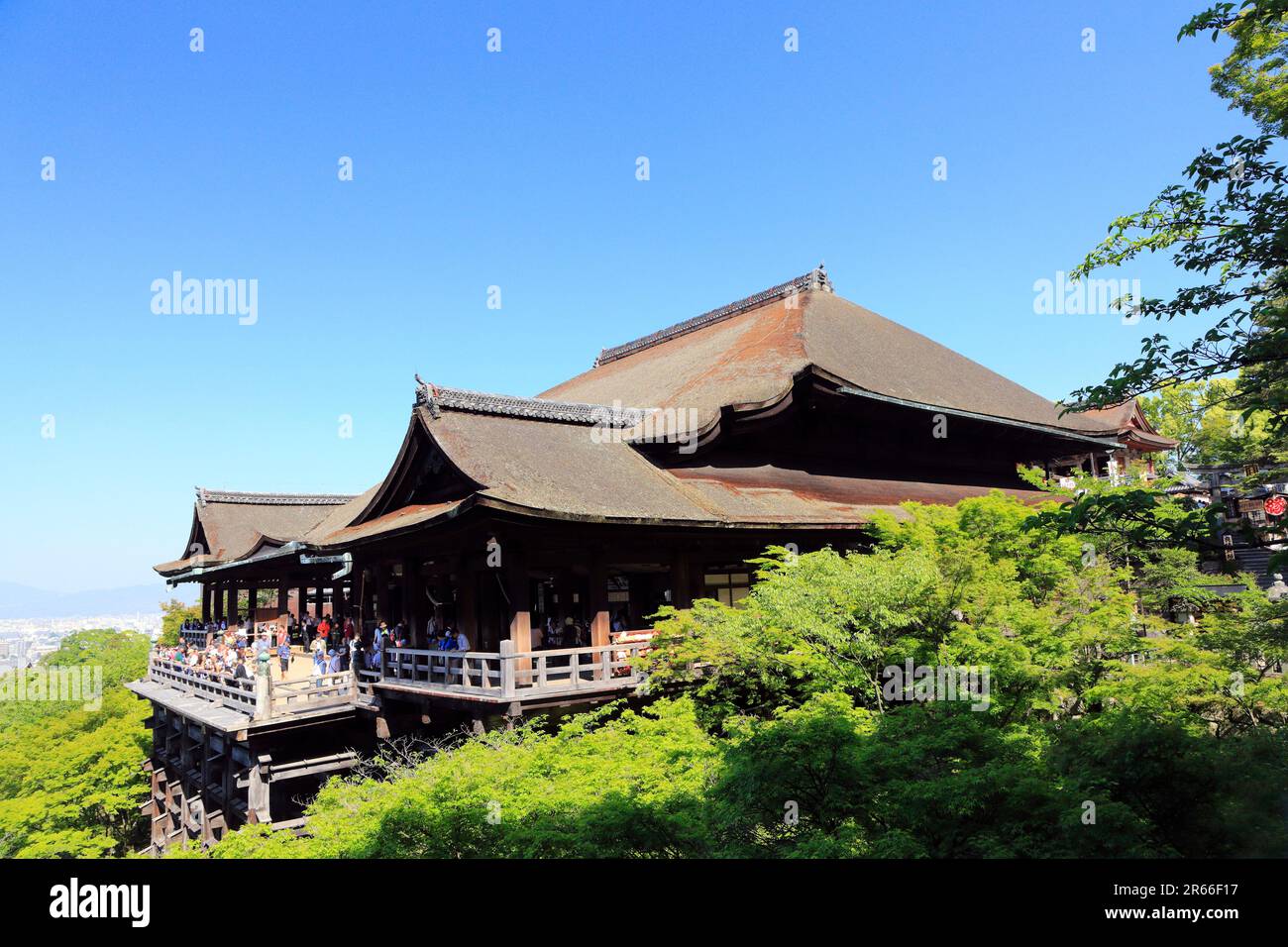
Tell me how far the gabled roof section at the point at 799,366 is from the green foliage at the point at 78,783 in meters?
20.7

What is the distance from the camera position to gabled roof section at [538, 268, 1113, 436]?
20928mm

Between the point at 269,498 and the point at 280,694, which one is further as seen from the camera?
the point at 269,498

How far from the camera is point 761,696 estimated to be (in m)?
13.1

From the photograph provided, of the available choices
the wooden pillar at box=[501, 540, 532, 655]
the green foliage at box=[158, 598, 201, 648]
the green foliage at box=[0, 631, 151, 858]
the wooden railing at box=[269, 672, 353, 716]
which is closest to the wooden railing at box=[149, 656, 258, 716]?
the wooden railing at box=[269, 672, 353, 716]

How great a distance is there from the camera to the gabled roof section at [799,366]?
20.9m

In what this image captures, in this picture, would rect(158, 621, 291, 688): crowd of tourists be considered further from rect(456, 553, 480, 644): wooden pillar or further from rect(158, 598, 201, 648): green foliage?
rect(158, 598, 201, 648): green foliage

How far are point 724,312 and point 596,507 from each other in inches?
742

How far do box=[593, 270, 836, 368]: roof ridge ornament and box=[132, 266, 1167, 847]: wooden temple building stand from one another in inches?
37.3

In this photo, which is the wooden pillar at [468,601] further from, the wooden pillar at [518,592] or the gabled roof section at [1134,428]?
the gabled roof section at [1134,428]

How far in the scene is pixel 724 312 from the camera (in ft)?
104

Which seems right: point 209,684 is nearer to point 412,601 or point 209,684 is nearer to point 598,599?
point 412,601

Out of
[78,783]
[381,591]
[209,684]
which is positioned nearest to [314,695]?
[381,591]

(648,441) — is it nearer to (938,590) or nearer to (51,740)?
(938,590)
